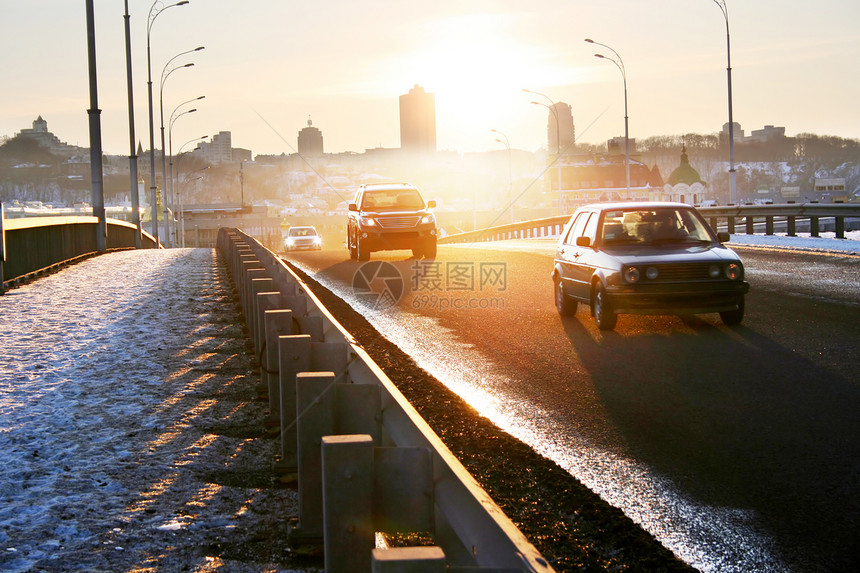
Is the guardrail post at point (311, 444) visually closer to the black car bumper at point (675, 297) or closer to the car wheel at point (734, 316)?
the black car bumper at point (675, 297)

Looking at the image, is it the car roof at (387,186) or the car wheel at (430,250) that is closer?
the car wheel at (430,250)

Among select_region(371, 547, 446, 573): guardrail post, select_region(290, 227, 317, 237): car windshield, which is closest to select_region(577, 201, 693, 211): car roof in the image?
select_region(371, 547, 446, 573): guardrail post

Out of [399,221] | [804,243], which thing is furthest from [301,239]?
[804,243]

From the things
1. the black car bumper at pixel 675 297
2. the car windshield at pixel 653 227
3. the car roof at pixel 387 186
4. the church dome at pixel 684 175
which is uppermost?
the church dome at pixel 684 175

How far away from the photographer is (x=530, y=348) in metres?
10.6

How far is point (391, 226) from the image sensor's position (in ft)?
84.5

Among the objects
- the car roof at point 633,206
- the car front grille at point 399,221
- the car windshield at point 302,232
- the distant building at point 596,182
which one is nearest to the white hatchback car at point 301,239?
the car windshield at point 302,232

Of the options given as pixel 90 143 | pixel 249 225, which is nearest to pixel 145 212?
pixel 249 225

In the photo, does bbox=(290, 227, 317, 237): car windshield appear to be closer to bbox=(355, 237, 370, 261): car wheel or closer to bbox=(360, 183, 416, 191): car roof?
bbox=(360, 183, 416, 191): car roof

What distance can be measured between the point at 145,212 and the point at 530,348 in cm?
12067

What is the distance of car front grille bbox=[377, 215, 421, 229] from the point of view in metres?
25.8

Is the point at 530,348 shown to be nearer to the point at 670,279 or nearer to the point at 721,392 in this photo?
the point at 670,279

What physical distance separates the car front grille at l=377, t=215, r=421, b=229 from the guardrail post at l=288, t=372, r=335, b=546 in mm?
21422

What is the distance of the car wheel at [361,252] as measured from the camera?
2609cm
